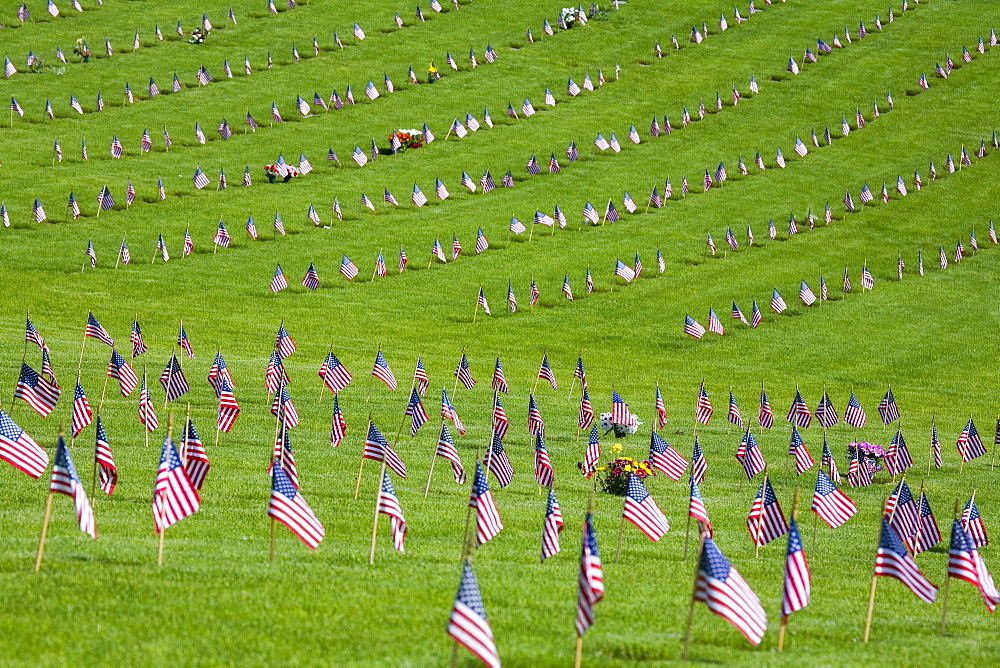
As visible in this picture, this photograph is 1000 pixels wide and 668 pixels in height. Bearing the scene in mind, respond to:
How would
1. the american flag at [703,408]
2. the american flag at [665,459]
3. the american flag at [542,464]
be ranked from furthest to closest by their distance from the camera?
the american flag at [703,408], the american flag at [665,459], the american flag at [542,464]

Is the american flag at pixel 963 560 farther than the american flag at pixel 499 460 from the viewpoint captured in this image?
No

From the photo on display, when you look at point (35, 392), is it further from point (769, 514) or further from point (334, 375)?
point (769, 514)

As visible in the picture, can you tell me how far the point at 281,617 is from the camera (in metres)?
16.3

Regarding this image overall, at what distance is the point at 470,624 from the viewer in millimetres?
13164

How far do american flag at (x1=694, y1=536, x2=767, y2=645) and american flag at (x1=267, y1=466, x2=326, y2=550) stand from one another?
19.9 feet

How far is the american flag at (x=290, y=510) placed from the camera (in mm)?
18484

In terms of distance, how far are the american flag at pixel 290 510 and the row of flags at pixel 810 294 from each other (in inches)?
1479

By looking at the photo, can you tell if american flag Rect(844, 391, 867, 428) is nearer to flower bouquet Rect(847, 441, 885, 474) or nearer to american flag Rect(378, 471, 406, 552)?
flower bouquet Rect(847, 441, 885, 474)

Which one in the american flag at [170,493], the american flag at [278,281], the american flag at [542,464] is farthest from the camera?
the american flag at [278,281]

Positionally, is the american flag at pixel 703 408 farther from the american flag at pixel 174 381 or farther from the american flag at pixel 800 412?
the american flag at pixel 174 381

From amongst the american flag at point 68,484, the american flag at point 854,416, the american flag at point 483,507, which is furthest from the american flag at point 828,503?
the american flag at point 854,416

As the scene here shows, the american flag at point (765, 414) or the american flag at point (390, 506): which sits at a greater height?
the american flag at point (765, 414)

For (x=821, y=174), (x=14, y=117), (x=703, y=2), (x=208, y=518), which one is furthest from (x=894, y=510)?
(x=703, y=2)

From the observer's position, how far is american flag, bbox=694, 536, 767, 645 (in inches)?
595
